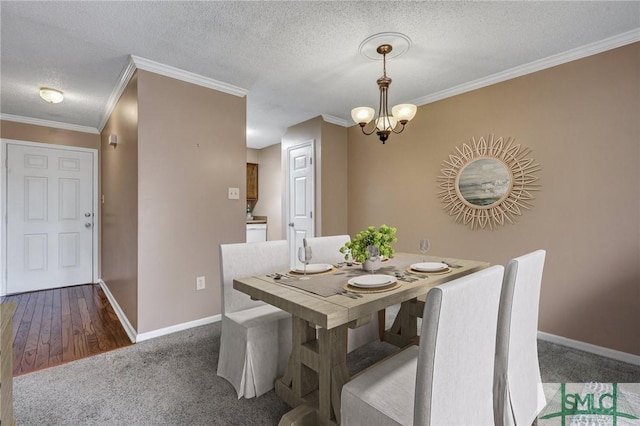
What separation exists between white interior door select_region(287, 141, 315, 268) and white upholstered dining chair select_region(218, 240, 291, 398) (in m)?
2.13

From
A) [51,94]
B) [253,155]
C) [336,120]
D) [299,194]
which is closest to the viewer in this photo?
[51,94]

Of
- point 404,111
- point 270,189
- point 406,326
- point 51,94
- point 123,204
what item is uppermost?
point 51,94

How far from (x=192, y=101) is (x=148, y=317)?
1945 mm

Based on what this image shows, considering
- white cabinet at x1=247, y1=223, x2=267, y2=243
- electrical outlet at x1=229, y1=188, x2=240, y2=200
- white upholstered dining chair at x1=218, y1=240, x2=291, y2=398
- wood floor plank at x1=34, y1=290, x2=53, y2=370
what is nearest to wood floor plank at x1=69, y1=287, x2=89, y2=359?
wood floor plank at x1=34, y1=290, x2=53, y2=370

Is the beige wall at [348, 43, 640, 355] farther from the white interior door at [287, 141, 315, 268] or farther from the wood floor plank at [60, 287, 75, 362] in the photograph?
the wood floor plank at [60, 287, 75, 362]

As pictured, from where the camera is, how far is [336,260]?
254 centimetres

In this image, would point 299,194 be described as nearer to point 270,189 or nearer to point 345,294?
point 270,189

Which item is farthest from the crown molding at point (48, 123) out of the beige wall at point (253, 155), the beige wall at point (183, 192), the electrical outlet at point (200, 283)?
the electrical outlet at point (200, 283)

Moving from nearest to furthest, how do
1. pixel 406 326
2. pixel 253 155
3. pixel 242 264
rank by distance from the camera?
pixel 242 264 < pixel 406 326 < pixel 253 155

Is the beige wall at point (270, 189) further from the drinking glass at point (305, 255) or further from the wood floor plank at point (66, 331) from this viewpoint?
the drinking glass at point (305, 255)

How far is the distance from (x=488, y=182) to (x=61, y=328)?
13.8ft

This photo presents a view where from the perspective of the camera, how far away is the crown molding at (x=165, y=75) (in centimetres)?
256

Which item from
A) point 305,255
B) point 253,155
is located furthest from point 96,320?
point 253,155

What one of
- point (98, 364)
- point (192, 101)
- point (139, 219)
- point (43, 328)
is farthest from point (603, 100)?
point (43, 328)
